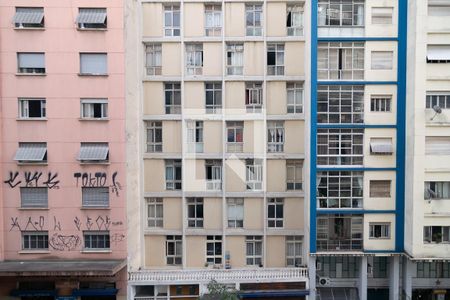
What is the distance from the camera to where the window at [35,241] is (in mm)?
15070

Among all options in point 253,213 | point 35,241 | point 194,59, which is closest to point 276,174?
point 253,213

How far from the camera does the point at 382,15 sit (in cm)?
1517

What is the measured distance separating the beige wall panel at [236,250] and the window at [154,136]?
5103 mm

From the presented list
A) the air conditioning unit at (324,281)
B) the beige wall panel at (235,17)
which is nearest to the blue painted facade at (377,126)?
the air conditioning unit at (324,281)

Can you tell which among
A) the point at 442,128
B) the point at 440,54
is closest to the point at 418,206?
the point at 442,128

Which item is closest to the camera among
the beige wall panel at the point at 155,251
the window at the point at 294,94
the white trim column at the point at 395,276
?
the white trim column at the point at 395,276

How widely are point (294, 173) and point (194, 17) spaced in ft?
26.4

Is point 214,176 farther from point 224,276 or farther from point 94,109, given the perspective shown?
point 94,109

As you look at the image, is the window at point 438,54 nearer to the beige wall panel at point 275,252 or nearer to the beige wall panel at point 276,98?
the beige wall panel at point 276,98

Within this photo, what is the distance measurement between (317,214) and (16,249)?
12266mm

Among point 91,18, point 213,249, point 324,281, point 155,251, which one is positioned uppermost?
point 91,18

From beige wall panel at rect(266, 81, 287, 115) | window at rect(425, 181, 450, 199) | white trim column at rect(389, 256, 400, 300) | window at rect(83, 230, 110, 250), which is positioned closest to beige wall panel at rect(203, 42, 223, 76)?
beige wall panel at rect(266, 81, 287, 115)

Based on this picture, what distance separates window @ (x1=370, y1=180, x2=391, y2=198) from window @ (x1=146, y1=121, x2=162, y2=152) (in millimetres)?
9216

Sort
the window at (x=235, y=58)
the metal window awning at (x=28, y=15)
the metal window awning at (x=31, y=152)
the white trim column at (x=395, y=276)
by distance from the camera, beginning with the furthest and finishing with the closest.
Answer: the window at (x=235, y=58) → the white trim column at (x=395, y=276) → the metal window awning at (x=31, y=152) → the metal window awning at (x=28, y=15)
